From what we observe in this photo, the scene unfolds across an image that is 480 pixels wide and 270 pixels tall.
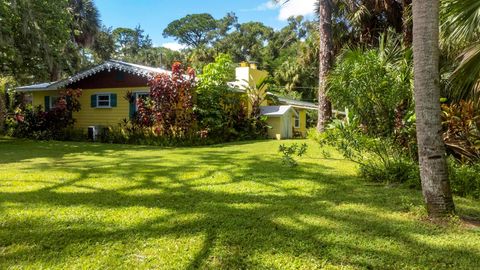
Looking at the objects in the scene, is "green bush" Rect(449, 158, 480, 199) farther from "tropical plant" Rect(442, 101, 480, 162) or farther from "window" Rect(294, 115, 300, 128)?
"window" Rect(294, 115, 300, 128)

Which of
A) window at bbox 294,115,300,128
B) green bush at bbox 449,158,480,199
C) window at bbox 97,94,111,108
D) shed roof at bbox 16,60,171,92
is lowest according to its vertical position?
green bush at bbox 449,158,480,199

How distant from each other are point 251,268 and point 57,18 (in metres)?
16.1

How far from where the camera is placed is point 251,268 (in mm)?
2959

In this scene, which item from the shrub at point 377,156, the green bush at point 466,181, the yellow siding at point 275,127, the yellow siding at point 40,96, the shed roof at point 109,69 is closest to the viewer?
the green bush at point 466,181

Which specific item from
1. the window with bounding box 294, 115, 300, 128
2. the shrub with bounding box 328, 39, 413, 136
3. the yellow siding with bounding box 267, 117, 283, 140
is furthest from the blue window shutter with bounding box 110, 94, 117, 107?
the shrub with bounding box 328, 39, 413, 136

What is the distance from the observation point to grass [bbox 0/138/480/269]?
3096 millimetres

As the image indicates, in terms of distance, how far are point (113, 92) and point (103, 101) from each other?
2.50 feet

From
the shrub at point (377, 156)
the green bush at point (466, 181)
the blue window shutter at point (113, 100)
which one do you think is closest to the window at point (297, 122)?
the blue window shutter at point (113, 100)

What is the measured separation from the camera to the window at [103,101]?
17.3 m

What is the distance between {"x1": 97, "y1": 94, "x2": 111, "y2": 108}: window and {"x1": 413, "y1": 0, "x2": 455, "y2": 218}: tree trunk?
15.6 m

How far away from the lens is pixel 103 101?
1750 centimetres

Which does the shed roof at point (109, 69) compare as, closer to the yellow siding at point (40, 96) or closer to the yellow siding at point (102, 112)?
the yellow siding at point (40, 96)

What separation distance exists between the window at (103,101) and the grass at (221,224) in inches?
439

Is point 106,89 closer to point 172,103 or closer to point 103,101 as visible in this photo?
point 103,101
